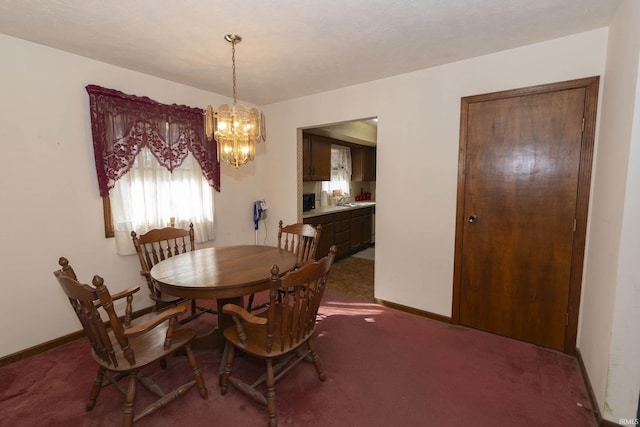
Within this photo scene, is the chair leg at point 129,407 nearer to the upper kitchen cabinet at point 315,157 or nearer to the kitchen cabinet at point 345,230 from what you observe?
the kitchen cabinet at point 345,230

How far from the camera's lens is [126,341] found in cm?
148

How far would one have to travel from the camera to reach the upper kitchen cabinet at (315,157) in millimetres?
4543

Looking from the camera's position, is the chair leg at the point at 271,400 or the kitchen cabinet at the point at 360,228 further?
the kitchen cabinet at the point at 360,228

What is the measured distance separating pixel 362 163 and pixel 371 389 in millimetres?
4818

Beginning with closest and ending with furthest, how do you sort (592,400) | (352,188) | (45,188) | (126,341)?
1. (126,341)
2. (592,400)
3. (45,188)
4. (352,188)

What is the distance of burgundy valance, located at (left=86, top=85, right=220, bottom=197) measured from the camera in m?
2.57

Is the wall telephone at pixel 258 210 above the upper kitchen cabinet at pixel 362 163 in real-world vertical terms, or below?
below

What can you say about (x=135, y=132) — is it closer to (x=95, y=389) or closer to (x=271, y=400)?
(x=95, y=389)

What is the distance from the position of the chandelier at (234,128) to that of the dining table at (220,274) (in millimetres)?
780

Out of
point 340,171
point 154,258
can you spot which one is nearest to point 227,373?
point 154,258

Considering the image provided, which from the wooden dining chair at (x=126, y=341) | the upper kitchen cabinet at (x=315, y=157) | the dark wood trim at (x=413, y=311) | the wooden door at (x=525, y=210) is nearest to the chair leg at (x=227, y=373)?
the wooden dining chair at (x=126, y=341)

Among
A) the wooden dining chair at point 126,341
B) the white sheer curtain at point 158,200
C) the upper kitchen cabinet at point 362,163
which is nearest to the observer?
the wooden dining chair at point 126,341

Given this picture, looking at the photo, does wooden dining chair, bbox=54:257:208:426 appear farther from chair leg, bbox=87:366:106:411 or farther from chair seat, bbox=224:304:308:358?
chair seat, bbox=224:304:308:358

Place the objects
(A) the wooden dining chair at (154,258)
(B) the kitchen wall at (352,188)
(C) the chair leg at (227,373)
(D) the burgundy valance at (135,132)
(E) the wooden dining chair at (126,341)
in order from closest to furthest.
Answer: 1. (E) the wooden dining chair at (126,341)
2. (C) the chair leg at (227,373)
3. (A) the wooden dining chair at (154,258)
4. (D) the burgundy valance at (135,132)
5. (B) the kitchen wall at (352,188)
